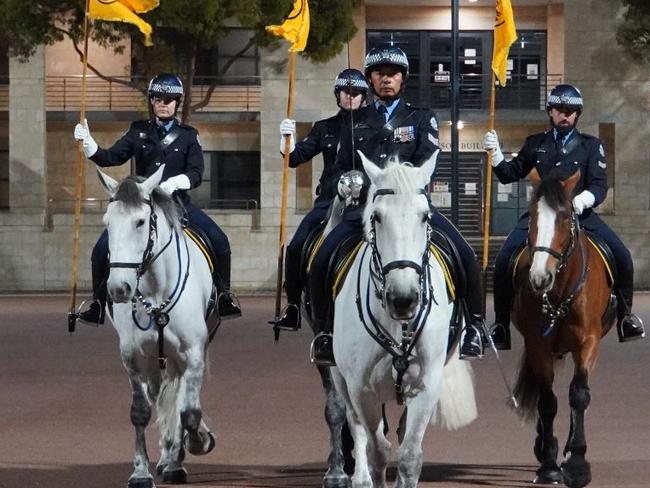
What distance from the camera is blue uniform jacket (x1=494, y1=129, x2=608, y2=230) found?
13648 millimetres

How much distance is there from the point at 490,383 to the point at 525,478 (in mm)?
7775

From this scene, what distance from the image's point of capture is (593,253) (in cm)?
1330

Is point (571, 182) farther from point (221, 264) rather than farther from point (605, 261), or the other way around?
point (221, 264)

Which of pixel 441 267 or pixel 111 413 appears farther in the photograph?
pixel 111 413

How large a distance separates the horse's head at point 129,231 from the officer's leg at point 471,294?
220 centimetres

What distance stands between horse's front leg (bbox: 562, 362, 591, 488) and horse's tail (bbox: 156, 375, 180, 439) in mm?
3012

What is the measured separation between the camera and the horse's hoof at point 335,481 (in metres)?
11.8

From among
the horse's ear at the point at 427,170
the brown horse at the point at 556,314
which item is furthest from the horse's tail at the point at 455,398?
the horse's ear at the point at 427,170

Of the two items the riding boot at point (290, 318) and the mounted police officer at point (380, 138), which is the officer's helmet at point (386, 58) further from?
the riding boot at point (290, 318)

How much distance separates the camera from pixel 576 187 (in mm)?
13680

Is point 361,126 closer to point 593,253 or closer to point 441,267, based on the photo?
point 441,267

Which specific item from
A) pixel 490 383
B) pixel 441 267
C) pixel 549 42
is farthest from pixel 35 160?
pixel 441 267

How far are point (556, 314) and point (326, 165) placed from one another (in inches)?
91.5

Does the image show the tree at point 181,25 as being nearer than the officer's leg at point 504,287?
No
